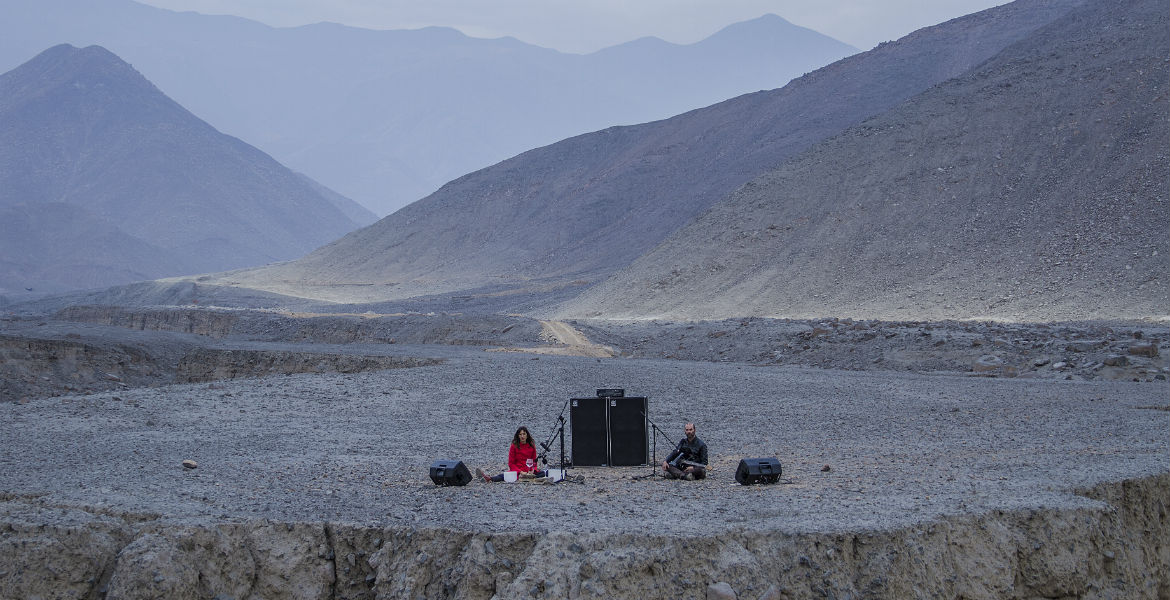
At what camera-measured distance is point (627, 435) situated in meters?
10.4

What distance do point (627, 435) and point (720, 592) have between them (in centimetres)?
417

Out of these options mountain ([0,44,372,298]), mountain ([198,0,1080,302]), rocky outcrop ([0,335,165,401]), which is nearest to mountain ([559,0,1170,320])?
mountain ([198,0,1080,302])

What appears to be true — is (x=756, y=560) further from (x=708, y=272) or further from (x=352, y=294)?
(x=352, y=294)

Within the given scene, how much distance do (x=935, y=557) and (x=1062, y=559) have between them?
1.07 meters

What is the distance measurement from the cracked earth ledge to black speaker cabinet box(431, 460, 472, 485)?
5.25ft

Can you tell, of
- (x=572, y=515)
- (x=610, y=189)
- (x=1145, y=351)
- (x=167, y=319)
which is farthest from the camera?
(x=610, y=189)

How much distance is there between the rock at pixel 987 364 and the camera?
20266 millimetres

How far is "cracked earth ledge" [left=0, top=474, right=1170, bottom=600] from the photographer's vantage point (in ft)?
21.2

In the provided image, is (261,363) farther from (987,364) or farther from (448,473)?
(448,473)

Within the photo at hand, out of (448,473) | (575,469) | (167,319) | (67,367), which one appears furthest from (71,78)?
(448,473)

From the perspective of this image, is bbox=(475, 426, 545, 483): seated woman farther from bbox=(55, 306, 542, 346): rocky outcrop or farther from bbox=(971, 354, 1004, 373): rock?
bbox=(55, 306, 542, 346): rocky outcrop

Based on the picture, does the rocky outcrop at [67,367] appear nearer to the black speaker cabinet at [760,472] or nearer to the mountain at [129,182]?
the black speaker cabinet at [760,472]

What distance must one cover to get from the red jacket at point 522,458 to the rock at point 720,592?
3596 mm

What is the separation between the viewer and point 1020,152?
38.2 metres
